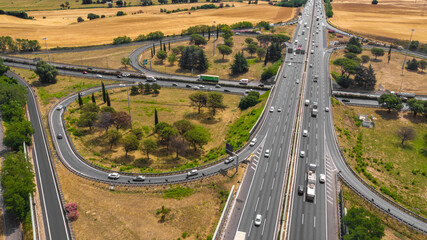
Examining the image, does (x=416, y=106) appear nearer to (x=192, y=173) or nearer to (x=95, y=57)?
(x=192, y=173)

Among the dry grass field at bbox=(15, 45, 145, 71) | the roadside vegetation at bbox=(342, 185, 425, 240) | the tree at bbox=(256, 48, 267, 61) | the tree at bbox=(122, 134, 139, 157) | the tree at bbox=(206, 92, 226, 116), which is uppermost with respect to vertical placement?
the tree at bbox=(256, 48, 267, 61)

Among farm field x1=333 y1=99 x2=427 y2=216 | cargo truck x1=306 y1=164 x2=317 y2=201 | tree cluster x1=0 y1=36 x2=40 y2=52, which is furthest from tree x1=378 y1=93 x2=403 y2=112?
tree cluster x1=0 y1=36 x2=40 y2=52

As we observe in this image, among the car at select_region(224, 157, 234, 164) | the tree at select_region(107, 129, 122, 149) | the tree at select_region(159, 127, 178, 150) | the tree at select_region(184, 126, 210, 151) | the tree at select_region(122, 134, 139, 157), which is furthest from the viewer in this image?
the tree at select_region(107, 129, 122, 149)

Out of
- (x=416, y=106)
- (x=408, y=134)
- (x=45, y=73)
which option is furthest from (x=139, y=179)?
(x=416, y=106)

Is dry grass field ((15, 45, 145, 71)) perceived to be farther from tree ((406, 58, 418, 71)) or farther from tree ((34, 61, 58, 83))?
tree ((406, 58, 418, 71))

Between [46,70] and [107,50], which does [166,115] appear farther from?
[107,50]
